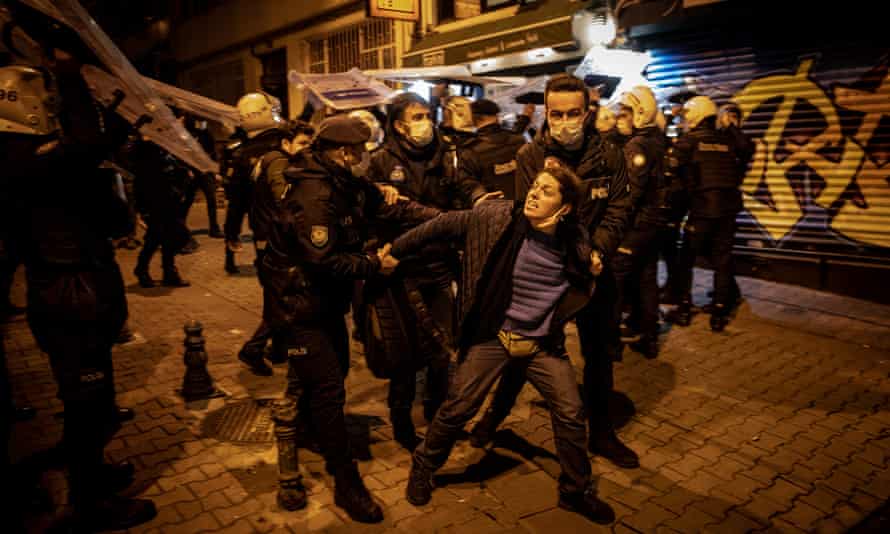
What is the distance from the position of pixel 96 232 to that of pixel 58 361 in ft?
2.32

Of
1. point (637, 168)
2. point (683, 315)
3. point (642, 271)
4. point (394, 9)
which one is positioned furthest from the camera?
point (394, 9)

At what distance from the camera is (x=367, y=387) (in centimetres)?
569

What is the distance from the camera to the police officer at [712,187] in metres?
7.29

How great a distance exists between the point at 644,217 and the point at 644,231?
0.46 ft

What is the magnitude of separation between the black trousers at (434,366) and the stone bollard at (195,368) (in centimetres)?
186

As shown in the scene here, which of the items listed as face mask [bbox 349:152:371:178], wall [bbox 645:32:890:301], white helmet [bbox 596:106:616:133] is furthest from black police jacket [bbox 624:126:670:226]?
wall [bbox 645:32:890:301]

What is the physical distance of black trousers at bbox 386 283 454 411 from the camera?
14.3ft

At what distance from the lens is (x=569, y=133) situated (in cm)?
398

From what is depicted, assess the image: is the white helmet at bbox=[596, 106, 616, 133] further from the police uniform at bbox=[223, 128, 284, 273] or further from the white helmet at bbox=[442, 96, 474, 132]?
the police uniform at bbox=[223, 128, 284, 273]

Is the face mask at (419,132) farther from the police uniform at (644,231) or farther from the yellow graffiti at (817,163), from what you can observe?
the yellow graffiti at (817,163)

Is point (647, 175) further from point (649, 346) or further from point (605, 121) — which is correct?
point (649, 346)

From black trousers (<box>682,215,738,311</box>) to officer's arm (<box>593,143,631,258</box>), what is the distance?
3.72 metres

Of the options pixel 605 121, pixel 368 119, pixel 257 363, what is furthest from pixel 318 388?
pixel 605 121

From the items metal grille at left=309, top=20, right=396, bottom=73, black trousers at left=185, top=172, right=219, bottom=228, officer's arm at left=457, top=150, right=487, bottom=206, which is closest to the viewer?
officer's arm at left=457, top=150, right=487, bottom=206
